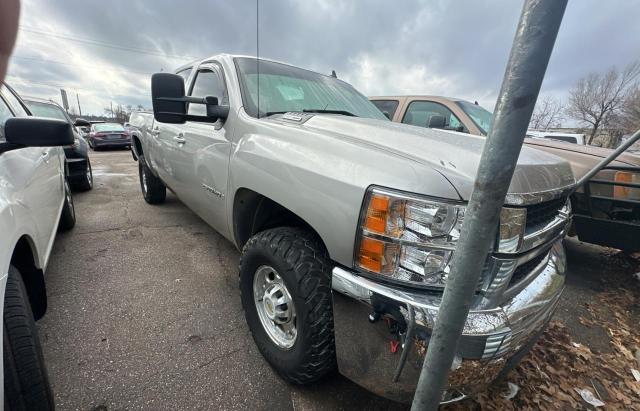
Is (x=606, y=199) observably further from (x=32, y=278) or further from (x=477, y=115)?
(x=32, y=278)

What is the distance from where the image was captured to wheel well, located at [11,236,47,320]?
160 cm

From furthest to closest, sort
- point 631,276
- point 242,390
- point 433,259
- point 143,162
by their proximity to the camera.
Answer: point 143,162, point 631,276, point 242,390, point 433,259

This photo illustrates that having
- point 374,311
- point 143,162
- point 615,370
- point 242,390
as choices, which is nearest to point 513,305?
point 374,311

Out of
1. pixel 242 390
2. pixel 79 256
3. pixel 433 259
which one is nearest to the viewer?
pixel 433 259

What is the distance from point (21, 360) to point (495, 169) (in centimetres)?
182

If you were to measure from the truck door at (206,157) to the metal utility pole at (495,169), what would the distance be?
1.70 metres

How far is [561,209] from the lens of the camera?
172 centimetres

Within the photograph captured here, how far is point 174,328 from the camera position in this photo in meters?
2.13

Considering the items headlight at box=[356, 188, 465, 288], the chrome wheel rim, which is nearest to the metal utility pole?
headlight at box=[356, 188, 465, 288]

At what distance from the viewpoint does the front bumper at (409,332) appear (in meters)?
1.11

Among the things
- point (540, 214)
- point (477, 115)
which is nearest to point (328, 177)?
point (540, 214)

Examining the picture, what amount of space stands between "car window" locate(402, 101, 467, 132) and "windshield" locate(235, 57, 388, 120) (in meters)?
1.91

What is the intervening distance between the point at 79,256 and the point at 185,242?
3.26 feet

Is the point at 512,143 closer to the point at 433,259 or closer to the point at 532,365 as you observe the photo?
the point at 433,259
